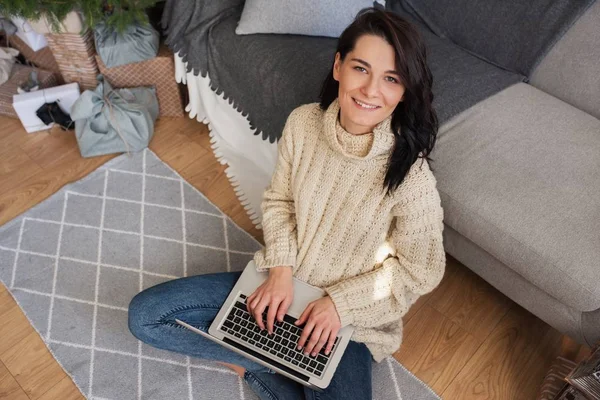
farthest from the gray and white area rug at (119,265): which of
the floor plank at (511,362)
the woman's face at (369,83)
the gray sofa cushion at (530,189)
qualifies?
the woman's face at (369,83)

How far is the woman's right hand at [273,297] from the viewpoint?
104 cm

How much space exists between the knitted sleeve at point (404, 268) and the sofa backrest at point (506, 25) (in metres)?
0.83

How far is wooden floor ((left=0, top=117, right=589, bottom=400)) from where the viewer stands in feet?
4.27

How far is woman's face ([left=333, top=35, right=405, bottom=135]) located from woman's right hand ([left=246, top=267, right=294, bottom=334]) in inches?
15.6

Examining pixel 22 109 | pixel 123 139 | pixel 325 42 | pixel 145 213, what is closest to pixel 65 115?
pixel 22 109

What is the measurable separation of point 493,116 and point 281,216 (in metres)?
0.70

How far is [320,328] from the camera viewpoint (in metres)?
1.02

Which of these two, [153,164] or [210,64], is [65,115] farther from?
[210,64]

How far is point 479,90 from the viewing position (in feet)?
4.69

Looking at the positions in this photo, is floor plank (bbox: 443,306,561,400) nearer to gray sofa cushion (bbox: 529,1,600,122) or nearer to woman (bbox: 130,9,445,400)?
woman (bbox: 130,9,445,400)

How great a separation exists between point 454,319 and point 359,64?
3.03 feet

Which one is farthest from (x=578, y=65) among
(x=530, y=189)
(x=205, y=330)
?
(x=205, y=330)

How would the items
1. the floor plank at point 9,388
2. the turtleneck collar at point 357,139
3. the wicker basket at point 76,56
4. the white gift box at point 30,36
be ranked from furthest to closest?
the white gift box at point 30,36, the wicker basket at point 76,56, the floor plank at point 9,388, the turtleneck collar at point 357,139

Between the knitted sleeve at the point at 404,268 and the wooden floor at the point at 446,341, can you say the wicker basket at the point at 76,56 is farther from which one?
the knitted sleeve at the point at 404,268
